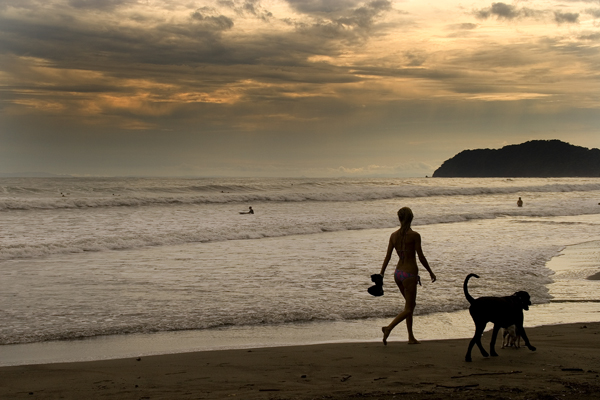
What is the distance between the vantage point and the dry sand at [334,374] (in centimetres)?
481

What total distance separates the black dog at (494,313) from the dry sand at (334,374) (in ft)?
0.72

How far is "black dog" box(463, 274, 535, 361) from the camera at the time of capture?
5801 millimetres

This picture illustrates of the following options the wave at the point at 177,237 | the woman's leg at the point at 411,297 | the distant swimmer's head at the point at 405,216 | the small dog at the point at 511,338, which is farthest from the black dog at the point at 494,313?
the wave at the point at 177,237

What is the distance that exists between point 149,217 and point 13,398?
25.7 metres

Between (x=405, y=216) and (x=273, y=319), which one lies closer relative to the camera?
(x=405, y=216)

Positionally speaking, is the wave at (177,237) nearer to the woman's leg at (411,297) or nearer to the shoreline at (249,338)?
the shoreline at (249,338)

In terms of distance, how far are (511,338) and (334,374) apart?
2.33 metres

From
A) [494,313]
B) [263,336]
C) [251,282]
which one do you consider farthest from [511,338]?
[251,282]

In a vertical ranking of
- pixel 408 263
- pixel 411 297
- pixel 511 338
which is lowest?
pixel 511 338

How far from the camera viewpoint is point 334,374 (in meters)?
5.45

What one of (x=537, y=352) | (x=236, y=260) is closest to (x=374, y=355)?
(x=537, y=352)

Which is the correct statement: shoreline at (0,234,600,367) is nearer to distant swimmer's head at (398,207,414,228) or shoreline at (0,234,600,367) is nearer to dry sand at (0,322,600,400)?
dry sand at (0,322,600,400)

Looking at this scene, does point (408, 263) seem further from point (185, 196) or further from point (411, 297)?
point (185, 196)

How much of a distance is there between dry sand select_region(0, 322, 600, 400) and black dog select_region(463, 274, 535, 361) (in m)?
0.22
